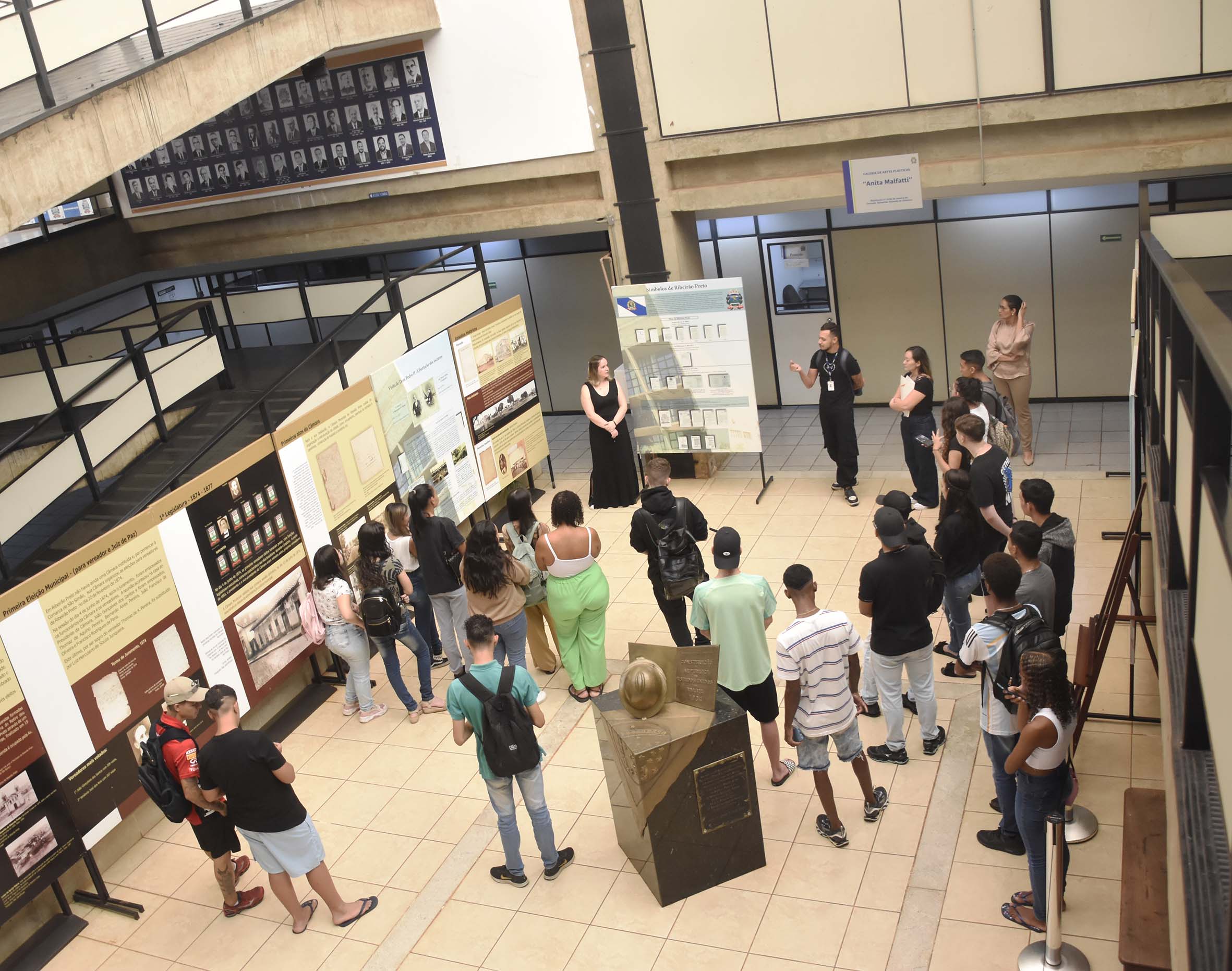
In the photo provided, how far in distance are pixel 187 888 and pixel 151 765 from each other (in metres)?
1.34

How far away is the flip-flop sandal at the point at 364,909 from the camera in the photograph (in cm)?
597

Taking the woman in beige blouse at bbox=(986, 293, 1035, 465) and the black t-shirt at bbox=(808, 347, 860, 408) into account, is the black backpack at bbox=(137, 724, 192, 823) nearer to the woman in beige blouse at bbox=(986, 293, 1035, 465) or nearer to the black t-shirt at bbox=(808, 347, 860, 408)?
the black t-shirt at bbox=(808, 347, 860, 408)

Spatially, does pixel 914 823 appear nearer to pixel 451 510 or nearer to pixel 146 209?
pixel 451 510

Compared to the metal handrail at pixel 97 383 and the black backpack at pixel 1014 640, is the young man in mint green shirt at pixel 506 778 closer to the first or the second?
the black backpack at pixel 1014 640

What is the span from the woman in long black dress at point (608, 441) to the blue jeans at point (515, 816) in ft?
15.3

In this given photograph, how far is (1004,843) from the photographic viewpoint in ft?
18.2

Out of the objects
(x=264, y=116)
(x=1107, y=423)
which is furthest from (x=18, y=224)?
(x=1107, y=423)

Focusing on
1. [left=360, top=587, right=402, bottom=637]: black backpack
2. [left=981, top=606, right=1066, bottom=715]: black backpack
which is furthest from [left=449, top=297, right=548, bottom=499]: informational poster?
[left=981, top=606, right=1066, bottom=715]: black backpack

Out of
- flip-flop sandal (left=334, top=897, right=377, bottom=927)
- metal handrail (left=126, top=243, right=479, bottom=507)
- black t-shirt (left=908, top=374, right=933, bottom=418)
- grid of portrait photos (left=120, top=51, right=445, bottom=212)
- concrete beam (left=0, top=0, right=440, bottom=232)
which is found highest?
concrete beam (left=0, top=0, right=440, bottom=232)

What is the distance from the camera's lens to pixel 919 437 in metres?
8.99

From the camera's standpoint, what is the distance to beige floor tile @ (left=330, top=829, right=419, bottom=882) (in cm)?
634

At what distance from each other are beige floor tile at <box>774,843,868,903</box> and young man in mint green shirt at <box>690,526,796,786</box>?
879 mm

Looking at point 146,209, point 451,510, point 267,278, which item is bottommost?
point 451,510

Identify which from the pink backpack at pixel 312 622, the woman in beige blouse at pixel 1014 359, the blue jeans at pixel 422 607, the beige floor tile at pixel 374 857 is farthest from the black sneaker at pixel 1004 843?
the woman in beige blouse at pixel 1014 359
